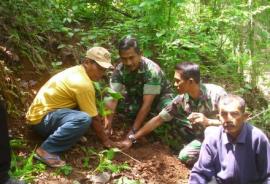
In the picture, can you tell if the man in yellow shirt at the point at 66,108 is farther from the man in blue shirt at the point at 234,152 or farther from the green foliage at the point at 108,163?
the man in blue shirt at the point at 234,152

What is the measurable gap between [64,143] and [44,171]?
1.17 ft

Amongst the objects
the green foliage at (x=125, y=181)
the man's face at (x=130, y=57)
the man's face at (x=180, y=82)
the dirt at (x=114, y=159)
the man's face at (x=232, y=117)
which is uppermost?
the man's face at (x=130, y=57)

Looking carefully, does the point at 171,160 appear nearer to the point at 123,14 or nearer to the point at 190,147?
the point at 190,147

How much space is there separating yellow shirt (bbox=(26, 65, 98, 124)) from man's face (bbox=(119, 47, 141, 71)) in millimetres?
783

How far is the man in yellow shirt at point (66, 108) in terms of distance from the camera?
4230mm

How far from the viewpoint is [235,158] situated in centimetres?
362

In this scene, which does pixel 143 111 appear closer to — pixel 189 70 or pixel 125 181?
pixel 189 70

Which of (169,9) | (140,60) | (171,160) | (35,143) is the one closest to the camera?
(35,143)

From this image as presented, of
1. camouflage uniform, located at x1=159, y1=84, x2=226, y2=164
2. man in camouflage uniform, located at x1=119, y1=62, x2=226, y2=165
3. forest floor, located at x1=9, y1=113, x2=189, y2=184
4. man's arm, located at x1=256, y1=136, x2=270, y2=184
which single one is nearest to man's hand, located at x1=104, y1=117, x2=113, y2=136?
forest floor, located at x1=9, y1=113, x2=189, y2=184

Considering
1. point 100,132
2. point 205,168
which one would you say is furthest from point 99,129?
point 205,168

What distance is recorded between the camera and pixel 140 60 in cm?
533

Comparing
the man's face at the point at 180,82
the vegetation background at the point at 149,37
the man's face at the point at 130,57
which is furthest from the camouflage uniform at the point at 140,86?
the man's face at the point at 180,82

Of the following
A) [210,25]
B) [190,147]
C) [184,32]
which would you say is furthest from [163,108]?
[210,25]

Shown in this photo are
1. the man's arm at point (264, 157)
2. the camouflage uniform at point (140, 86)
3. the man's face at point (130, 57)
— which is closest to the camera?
the man's arm at point (264, 157)
